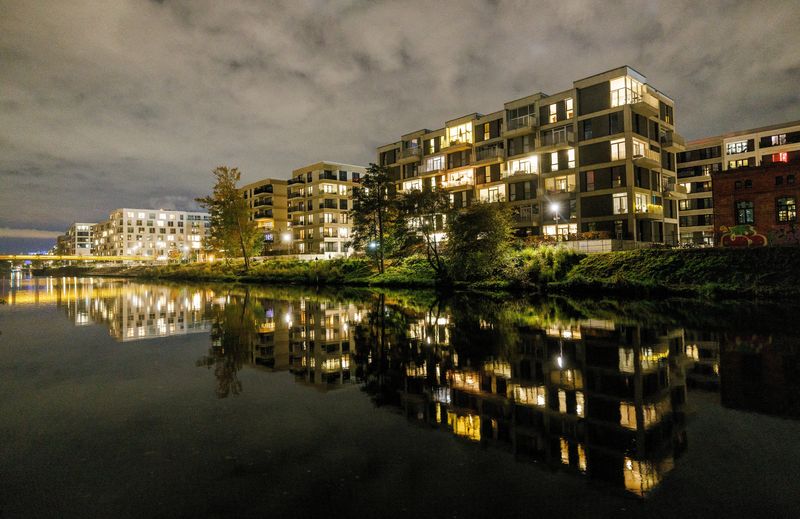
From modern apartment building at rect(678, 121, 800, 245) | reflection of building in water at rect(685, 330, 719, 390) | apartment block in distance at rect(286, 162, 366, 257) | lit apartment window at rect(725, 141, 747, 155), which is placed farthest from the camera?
apartment block in distance at rect(286, 162, 366, 257)

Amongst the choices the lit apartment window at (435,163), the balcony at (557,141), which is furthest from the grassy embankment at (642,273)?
the lit apartment window at (435,163)

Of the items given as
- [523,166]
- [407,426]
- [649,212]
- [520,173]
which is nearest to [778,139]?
[649,212]

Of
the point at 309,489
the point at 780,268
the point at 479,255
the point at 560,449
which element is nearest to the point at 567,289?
the point at 479,255

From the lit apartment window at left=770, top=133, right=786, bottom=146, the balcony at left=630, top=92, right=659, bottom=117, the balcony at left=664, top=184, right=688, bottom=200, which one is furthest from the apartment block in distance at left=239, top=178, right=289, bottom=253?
the lit apartment window at left=770, top=133, right=786, bottom=146

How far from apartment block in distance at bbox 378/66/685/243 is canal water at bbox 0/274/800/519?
33971 mm

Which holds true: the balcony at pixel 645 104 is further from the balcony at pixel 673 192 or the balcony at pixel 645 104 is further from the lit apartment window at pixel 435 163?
the lit apartment window at pixel 435 163

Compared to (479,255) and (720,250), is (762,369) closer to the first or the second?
(720,250)

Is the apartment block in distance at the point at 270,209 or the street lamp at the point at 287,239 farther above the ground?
the apartment block in distance at the point at 270,209

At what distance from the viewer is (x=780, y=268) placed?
27.1m

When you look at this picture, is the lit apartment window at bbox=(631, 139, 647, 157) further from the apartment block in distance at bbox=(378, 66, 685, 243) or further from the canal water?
the canal water

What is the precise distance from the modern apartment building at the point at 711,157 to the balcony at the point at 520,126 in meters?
34.4

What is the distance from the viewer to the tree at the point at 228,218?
222ft

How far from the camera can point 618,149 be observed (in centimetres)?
4788

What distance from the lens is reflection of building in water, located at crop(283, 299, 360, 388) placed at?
9969mm
